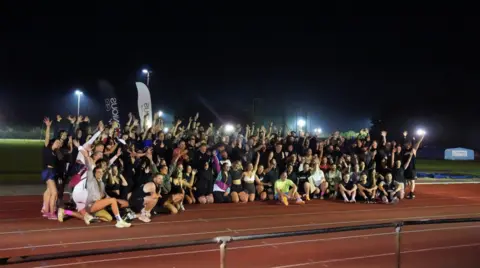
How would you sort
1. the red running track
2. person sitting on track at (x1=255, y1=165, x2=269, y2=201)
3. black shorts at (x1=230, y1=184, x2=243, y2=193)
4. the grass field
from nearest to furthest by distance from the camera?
the red running track
black shorts at (x1=230, y1=184, x2=243, y2=193)
person sitting on track at (x1=255, y1=165, x2=269, y2=201)
the grass field

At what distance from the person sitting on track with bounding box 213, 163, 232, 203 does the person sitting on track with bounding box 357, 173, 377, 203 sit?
438cm

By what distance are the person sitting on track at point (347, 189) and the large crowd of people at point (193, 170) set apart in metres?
0.03

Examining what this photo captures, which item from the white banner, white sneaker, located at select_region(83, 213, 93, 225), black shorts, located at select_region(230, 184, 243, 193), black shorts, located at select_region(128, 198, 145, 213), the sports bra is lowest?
white sneaker, located at select_region(83, 213, 93, 225)

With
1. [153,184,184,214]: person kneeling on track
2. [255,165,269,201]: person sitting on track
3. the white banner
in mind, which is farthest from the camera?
the white banner

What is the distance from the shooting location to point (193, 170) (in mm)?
13164

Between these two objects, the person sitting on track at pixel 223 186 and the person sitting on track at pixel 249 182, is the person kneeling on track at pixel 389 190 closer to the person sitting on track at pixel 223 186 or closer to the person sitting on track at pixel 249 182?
the person sitting on track at pixel 249 182

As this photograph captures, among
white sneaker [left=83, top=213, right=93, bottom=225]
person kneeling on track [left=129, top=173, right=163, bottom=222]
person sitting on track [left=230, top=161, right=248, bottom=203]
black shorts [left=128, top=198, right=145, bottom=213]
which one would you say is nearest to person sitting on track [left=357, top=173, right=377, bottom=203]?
→ person sitting on track [left=230, top=161, right=248, bottom=203]

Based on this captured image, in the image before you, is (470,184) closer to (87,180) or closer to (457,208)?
(457,208)

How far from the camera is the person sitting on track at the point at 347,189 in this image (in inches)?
562

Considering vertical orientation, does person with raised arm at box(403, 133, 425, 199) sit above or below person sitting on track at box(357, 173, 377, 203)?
above

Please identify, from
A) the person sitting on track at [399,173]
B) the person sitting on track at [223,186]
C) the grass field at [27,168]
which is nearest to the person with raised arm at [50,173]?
the person sitting on track at [223,186]

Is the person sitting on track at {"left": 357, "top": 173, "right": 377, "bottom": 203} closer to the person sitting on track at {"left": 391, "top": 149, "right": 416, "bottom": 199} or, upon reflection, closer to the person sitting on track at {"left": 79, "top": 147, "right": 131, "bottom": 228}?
the person sitting on track at {"left": 391, "top": 149, "right": 416, "bottom": 199}

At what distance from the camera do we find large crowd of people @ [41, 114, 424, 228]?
9.95 m

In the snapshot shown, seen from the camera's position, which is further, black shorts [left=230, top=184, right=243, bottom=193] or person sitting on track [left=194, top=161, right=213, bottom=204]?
black shorts [left=230, top=184, right=243, bottom=193]
